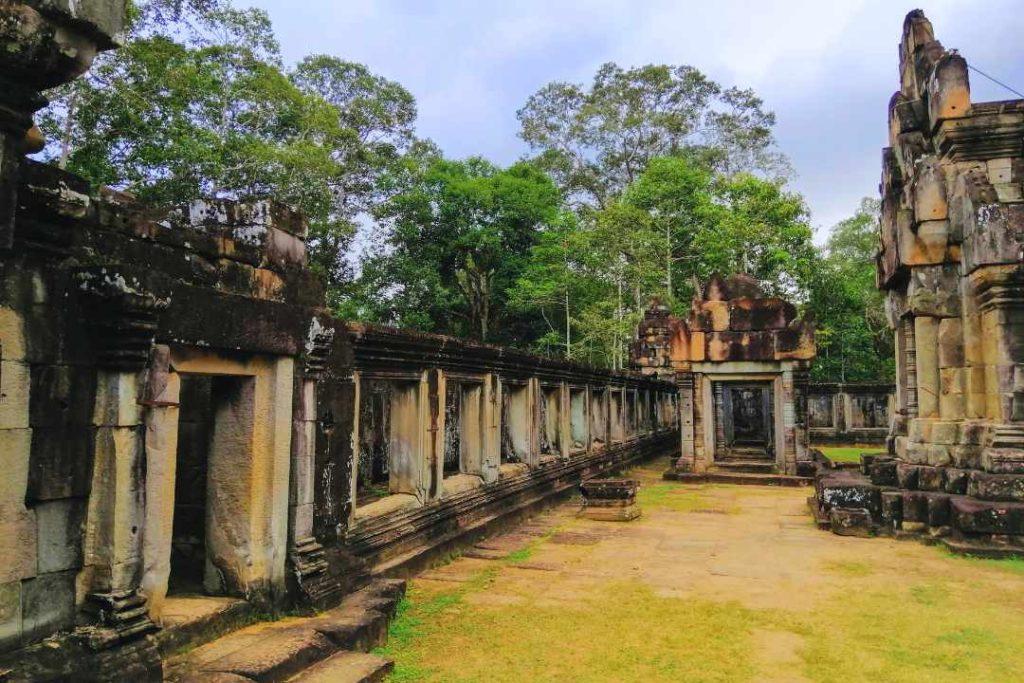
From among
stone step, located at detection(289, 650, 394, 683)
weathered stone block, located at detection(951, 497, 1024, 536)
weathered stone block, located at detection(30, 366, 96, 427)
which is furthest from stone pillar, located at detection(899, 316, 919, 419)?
weathered stone block, located at detection(30, 366, 96, 427)

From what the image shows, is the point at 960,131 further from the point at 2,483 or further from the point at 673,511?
the point at 2,483

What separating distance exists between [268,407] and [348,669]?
1.80 metres

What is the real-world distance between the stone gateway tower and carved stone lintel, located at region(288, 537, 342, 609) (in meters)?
6.58

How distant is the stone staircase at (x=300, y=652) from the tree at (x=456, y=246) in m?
24.9

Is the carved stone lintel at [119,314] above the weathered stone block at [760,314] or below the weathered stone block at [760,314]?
below

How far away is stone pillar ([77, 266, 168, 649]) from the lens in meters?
3.34

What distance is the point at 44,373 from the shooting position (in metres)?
3.19

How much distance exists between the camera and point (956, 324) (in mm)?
9383

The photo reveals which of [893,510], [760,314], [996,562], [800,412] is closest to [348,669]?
[996,562]

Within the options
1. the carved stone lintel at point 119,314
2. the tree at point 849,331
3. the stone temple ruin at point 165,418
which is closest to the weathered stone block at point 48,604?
the stone temple ruin at point 165,418

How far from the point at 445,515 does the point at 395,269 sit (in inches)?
901

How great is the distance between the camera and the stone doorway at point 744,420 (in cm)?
1784

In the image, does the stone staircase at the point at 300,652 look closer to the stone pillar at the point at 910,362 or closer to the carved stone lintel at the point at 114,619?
the carved stone lintel at the point at 114,619

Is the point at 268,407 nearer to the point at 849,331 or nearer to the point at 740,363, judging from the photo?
the point at 740,363
